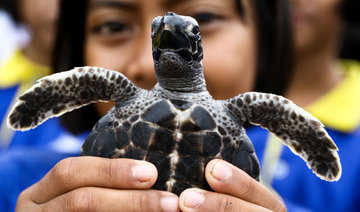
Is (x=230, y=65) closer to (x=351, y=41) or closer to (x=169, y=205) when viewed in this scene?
(x=169, y=205)

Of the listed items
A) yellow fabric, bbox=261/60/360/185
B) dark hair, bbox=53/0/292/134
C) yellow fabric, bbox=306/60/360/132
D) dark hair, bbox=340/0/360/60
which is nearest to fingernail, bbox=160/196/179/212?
dark hair, bbox=53/0/292/134

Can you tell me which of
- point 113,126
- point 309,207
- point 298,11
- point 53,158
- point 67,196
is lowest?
point 309,207

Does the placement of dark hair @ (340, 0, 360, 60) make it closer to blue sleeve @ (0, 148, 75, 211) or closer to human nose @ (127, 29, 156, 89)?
human nose @ (127, 29, 156, 89)

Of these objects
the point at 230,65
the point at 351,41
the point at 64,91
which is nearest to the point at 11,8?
the point at 230,65

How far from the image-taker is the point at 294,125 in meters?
0.57

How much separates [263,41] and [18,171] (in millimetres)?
866

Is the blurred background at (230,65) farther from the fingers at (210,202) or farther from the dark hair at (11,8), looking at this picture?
the fingers at (210,202)

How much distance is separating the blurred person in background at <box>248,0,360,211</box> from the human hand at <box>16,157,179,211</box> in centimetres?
86

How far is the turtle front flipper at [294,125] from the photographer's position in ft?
1.84

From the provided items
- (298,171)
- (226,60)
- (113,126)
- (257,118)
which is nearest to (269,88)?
(226,60)

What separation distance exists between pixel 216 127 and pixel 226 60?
48 cm

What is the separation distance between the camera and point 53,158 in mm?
1259

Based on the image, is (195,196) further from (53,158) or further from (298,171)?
(298,171)

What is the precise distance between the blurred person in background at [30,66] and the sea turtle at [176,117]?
1222 millimetres
